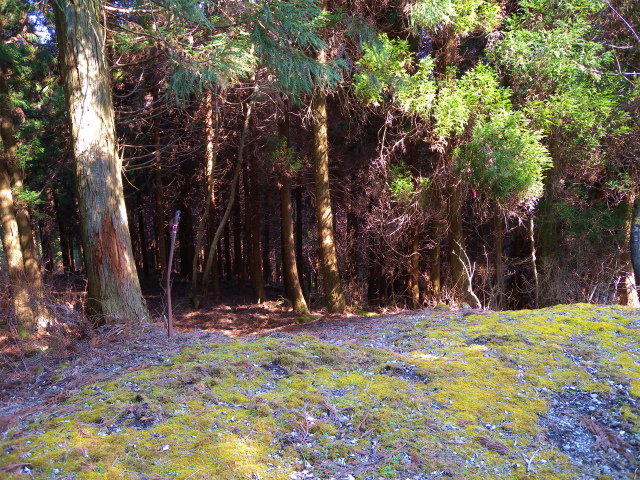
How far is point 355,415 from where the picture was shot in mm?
2691

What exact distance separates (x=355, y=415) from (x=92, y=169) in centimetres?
463

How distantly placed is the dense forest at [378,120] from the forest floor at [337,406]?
90.0 inches

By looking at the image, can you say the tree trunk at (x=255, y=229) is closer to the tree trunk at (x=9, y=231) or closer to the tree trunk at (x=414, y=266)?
the tree trunk at (x=414, y=266)

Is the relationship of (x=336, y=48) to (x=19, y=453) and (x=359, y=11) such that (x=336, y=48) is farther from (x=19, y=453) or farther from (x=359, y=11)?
(x=19, y=453)

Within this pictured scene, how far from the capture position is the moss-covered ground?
219cm

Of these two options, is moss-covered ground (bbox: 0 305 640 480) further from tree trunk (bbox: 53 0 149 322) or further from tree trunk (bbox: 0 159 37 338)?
tree trunk (bbox: 0 159 37 338)

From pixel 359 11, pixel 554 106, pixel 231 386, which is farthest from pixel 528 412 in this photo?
pixel 359 11

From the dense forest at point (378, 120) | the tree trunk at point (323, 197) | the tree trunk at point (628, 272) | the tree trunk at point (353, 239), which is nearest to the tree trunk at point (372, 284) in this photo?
the tree trunk at point (353, 239)

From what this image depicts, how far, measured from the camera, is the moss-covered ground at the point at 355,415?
7.18 feet

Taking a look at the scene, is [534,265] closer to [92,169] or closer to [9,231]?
[92,169]

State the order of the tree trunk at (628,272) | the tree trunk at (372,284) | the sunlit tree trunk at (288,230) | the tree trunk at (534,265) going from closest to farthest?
the tree trunk at (628,272) < the tree trunk at (534,265) < the sunlit tree trunk at (288,230) < the tree trunk at (372,284)

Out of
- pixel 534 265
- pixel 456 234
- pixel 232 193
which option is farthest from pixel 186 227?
pixel 534 265

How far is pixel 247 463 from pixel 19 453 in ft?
3.70

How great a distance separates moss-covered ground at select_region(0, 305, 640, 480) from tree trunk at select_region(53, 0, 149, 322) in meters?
2.11
